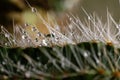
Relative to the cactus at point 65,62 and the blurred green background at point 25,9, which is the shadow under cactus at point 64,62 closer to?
the cactus at point 65,62

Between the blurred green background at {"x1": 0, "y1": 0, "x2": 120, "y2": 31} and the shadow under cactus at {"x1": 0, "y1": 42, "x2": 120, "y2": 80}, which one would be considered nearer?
the shadow under cactus at {"x1": 0, "y1": 42, "x2": 120, "y2": 80}

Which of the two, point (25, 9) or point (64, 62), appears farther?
point (25, 9)

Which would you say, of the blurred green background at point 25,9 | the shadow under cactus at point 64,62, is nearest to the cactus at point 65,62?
the shadow under cactus at point 64,62

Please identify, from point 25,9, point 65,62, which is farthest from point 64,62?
point 25,9

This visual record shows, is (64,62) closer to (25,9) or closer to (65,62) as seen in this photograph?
(65,62)

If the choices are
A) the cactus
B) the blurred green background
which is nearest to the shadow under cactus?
the cactus

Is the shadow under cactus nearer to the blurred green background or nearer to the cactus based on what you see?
the cactus

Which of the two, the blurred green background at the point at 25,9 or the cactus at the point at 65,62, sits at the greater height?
the blurred green background at the point at 25,9

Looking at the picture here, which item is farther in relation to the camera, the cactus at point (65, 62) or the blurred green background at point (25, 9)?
the blurred green background at point (25, 9)

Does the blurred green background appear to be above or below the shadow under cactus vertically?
above

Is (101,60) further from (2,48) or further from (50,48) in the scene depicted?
(2,48)

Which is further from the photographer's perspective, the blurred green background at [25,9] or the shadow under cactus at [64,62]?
the blurred green background at [25,9]
